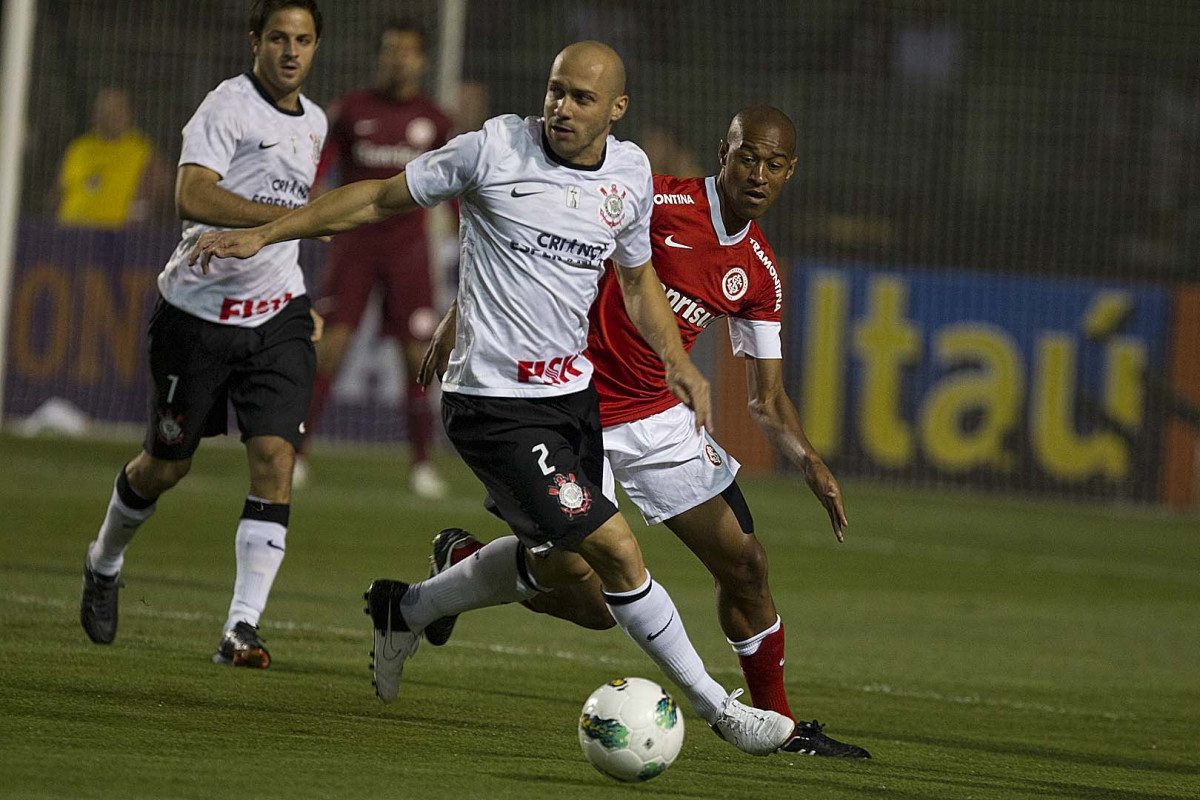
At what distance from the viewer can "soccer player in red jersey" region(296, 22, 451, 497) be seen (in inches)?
472

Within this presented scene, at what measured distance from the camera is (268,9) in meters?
6.88

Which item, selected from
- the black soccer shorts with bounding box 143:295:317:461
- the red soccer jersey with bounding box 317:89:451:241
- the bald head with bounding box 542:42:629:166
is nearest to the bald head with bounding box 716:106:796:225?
the bald head with bounding box 542:42:629:166

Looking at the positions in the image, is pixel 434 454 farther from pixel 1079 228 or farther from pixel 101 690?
pixel 101 690

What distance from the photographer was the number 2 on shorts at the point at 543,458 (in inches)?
213

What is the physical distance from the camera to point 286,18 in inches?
269

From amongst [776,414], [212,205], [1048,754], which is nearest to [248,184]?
[212,205]

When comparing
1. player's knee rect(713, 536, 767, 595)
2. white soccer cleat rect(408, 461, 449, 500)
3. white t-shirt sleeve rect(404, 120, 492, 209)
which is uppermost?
white t-shirt sleeve rect(404, 120, 492, 209)

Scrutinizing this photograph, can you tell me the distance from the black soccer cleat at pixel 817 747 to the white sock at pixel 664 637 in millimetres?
328

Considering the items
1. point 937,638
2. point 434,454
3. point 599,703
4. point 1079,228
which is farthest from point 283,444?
point 1079,228

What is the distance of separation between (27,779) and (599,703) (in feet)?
4.67

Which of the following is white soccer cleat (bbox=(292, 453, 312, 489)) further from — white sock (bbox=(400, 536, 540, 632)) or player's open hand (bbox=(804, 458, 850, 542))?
player's open hand (bbox=(804, 458, 850, 542))

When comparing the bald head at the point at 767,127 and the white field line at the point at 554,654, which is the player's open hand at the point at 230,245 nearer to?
the bald head at the point at 767,127

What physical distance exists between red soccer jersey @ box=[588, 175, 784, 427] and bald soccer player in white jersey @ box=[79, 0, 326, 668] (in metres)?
1.35

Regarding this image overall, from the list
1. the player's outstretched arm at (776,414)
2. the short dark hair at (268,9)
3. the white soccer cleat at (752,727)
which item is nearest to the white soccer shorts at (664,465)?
the player's outstretched arm at (776,414)
